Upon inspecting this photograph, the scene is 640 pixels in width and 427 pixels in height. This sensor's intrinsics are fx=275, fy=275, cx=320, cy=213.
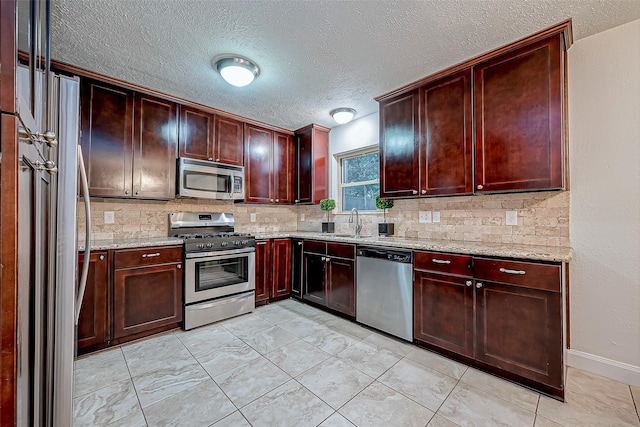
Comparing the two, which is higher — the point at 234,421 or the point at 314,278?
the point at 314,278

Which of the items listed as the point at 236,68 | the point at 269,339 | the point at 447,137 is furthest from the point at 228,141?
the point at 447,137

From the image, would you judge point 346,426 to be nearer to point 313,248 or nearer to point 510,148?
point 313,248

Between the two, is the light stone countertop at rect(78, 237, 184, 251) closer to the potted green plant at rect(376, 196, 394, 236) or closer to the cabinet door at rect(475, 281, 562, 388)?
the potted green plant at rect(376, 196, 394, 236)

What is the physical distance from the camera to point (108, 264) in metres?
2.33

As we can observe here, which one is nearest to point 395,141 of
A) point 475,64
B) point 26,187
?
point 475,64

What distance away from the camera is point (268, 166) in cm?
390

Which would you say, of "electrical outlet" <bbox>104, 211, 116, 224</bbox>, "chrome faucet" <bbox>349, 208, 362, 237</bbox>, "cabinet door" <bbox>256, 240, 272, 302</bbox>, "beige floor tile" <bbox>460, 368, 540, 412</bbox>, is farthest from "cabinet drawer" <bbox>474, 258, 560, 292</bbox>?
"electrical outlet" <bbox>104, 211, 116, 224</bbox>

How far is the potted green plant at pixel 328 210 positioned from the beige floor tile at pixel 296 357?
175 cm

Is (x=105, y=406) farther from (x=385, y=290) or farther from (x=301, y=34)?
(x=301, y=34)

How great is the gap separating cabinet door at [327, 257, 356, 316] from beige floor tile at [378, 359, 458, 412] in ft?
2.92

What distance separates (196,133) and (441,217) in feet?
9.48

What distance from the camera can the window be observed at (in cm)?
363

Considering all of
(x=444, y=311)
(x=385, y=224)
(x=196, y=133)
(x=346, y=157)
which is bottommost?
(x=444, y=311)

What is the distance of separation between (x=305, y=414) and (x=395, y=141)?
2.48m
